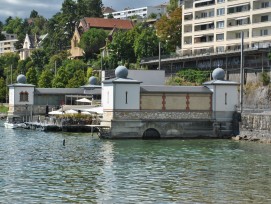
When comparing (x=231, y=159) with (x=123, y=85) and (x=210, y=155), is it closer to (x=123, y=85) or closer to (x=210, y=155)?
(x=210, y=155)

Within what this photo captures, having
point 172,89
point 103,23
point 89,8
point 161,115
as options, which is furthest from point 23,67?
point 161,115

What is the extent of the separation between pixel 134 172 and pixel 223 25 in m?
73.6

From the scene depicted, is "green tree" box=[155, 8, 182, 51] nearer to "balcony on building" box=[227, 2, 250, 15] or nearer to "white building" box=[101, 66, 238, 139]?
"balcony on building" box=[227, 2, 250, 15]

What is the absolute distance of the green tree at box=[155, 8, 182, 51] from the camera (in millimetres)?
118781

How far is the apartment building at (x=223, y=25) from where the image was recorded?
95250 mm

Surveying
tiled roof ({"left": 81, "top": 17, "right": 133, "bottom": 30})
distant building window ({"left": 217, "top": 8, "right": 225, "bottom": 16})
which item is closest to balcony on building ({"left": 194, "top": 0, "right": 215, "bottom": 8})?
distant building window ({"left": 217, "top": 8, "right": 225, "bottom": 16})

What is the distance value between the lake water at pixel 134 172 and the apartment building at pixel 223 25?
4191cm

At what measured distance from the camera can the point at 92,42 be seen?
137375 mm

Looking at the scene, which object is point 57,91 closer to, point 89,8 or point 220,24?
point 220,24

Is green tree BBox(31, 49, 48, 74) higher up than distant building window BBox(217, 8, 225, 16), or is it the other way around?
distant building window BBox(217, 8, 225, 16)

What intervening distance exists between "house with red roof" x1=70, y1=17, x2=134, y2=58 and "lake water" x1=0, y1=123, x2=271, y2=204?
315 feet

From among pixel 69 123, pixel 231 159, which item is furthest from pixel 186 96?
pixel 231 159

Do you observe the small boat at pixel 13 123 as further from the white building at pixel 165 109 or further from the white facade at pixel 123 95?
the white facade at pixel 123 95

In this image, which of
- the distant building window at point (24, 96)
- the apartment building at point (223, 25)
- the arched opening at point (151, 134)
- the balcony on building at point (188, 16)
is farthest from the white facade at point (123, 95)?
the balcony on building at point (188, 16)
